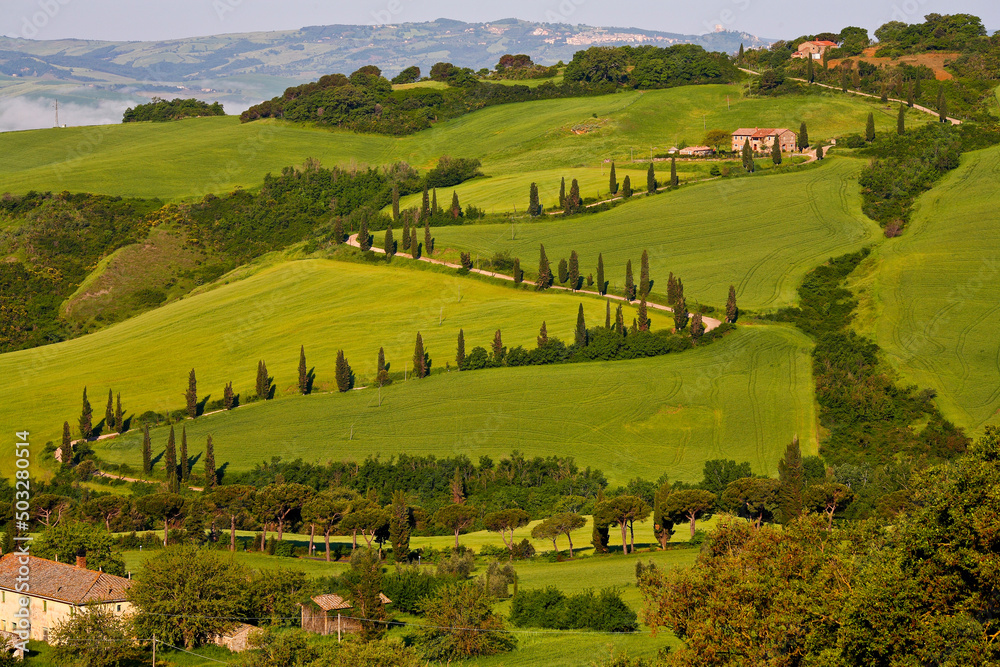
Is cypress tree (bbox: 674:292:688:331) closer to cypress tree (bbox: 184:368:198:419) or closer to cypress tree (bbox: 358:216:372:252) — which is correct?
cypress tree (bbox: 184:368:198:419)

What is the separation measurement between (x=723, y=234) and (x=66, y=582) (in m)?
95.5

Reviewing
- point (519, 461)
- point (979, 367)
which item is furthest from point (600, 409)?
point (979, 367)

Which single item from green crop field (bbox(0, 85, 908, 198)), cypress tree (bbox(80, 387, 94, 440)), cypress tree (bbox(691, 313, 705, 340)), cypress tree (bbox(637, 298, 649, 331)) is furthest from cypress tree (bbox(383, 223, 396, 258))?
cypress tree (bbox(80, 387, 94, 440))

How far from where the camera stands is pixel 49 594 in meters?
54.8

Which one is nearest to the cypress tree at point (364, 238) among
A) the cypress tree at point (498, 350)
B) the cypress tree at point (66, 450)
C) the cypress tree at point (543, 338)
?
the cypress tree at point (498, 350)

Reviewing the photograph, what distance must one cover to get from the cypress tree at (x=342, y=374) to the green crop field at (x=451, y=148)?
72.4 metres

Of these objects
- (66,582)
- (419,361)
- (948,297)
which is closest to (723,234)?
(948,297)

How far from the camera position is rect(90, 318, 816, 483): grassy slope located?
9262 centimetres

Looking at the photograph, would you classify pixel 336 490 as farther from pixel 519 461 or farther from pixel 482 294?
pixel 482 294

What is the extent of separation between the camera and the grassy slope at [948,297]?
96.0m

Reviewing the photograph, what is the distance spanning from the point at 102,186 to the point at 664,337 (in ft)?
343

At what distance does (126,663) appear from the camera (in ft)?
168

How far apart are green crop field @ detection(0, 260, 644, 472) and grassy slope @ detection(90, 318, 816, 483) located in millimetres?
4952

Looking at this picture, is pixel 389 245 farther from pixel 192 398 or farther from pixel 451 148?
pixel 451 148
